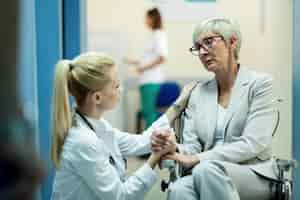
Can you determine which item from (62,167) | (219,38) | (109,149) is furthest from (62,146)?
(219,38)

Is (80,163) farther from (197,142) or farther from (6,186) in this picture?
(6,186)

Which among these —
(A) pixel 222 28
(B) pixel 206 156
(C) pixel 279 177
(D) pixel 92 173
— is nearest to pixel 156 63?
(A) pixel 222 28

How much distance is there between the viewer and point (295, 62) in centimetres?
245

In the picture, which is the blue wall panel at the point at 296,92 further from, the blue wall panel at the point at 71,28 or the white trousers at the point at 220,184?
the blue wall panel at the point at 71,28

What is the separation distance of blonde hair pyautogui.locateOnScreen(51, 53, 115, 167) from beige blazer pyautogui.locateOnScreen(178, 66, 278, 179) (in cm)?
57

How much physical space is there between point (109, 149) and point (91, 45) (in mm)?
3942

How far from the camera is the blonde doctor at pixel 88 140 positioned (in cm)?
185

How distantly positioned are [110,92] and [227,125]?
22.9 inches

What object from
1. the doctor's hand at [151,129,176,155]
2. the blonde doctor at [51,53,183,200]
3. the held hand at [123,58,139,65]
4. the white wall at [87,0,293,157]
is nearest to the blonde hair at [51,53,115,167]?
the blonde doctor at [51,53,183,200]

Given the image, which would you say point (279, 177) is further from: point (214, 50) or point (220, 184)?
point (214, 50)

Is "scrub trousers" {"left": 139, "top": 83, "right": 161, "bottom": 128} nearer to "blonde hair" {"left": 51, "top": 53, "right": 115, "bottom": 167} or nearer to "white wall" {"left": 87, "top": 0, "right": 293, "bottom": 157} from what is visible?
"white wall" {"left": 87, "top": 0, "right": 293, "bottom": 157}

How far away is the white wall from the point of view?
5250mm

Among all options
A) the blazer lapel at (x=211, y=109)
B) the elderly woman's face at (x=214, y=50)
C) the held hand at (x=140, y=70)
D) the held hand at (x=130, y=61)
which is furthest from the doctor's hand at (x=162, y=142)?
the held hand at (x=130, y=61)

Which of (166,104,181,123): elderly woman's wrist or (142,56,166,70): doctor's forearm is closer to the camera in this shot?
(166,104,181,123): elderly woman's wrist
